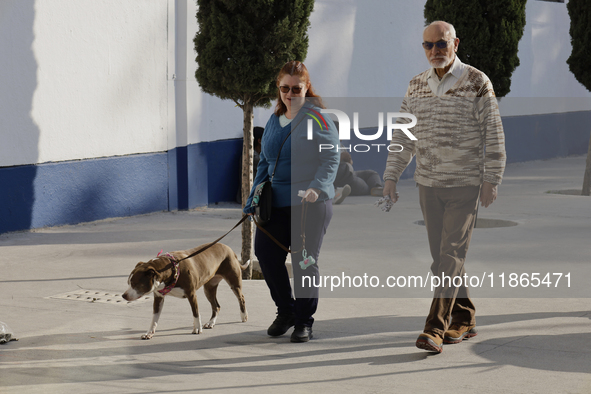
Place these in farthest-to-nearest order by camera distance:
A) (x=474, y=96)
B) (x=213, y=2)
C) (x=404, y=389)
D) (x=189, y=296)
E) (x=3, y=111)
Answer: (x=3, y=111)
(x=213, y=2)
(x=189, y=296)
(x=474, y=96)
(x=404, y=389)

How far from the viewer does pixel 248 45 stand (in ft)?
26.8

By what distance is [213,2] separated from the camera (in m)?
8.30

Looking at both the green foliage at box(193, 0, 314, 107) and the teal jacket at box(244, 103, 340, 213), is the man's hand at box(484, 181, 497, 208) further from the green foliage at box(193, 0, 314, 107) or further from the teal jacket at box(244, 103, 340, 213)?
the green foliage at box(193, 0, 314, 107)

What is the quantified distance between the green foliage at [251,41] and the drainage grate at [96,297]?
7.80 feet

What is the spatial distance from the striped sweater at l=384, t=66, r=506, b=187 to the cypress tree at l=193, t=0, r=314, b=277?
3.03 metres

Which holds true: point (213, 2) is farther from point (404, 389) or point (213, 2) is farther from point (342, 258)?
point (404, 389)

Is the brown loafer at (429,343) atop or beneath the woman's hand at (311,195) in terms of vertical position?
beneath

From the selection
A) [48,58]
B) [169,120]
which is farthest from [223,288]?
[169,120]

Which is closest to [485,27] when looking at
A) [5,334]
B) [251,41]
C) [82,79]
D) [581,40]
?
[581,40]

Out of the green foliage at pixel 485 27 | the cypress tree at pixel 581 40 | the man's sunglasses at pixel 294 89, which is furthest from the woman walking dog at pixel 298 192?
the cypress tree at pixel 581 40

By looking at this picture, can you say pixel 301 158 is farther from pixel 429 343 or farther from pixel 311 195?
pixel 429 343

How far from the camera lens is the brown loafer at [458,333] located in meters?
5.37

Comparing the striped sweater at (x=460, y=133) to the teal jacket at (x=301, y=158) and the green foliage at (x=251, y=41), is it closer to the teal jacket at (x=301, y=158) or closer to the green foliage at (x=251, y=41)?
the teal jacket at (x=301, y=158)

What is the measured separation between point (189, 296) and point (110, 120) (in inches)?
264
